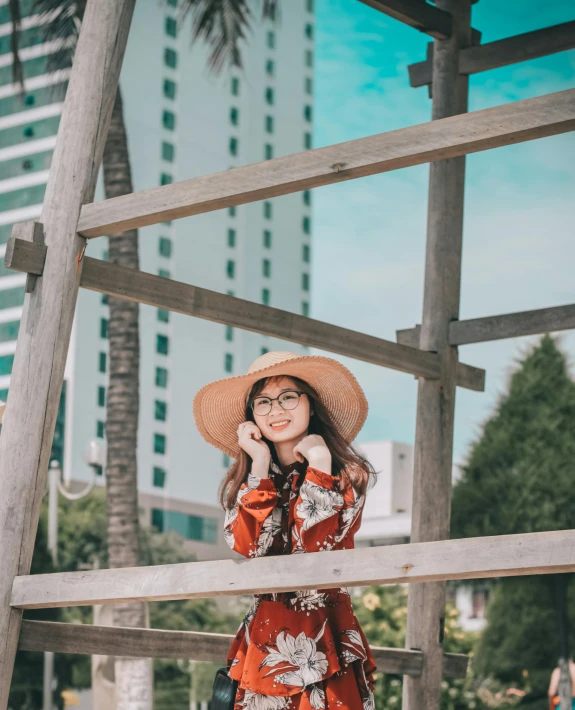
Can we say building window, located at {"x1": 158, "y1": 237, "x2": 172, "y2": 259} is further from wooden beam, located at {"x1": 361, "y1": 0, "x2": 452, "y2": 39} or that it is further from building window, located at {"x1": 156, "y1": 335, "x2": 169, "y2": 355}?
wooden beam, located at {"x1": 361, "y1": 0, "x2": 452, "y2": 39}

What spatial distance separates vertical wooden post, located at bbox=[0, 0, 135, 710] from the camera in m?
5.26

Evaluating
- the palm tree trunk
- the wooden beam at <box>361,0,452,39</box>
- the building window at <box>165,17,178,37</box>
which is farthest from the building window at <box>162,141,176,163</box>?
the wooden beam at <box>361,0,452,39</box>

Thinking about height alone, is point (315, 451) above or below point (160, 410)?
below

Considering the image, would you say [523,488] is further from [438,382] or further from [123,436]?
[438,382]

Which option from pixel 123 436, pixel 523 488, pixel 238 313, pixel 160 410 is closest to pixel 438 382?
pixel 238 313

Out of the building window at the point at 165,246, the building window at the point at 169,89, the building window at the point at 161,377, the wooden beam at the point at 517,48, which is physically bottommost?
the wooden beam at the point at 517,48

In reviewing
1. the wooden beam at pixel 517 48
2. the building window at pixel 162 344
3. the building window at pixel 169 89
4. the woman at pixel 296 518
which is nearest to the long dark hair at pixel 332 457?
the woman at pixel 296 518

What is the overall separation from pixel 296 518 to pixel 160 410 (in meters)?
67.9

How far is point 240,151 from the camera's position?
270 feet

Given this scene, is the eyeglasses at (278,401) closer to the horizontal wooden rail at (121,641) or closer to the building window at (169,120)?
the horizontal wooden rail at (121,641)

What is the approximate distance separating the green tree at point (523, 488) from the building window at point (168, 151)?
49.4 metres

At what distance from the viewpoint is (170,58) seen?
256 feet

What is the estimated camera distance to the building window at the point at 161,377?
72.2 m

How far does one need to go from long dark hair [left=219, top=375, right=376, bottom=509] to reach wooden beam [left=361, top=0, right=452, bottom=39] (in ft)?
9.10
